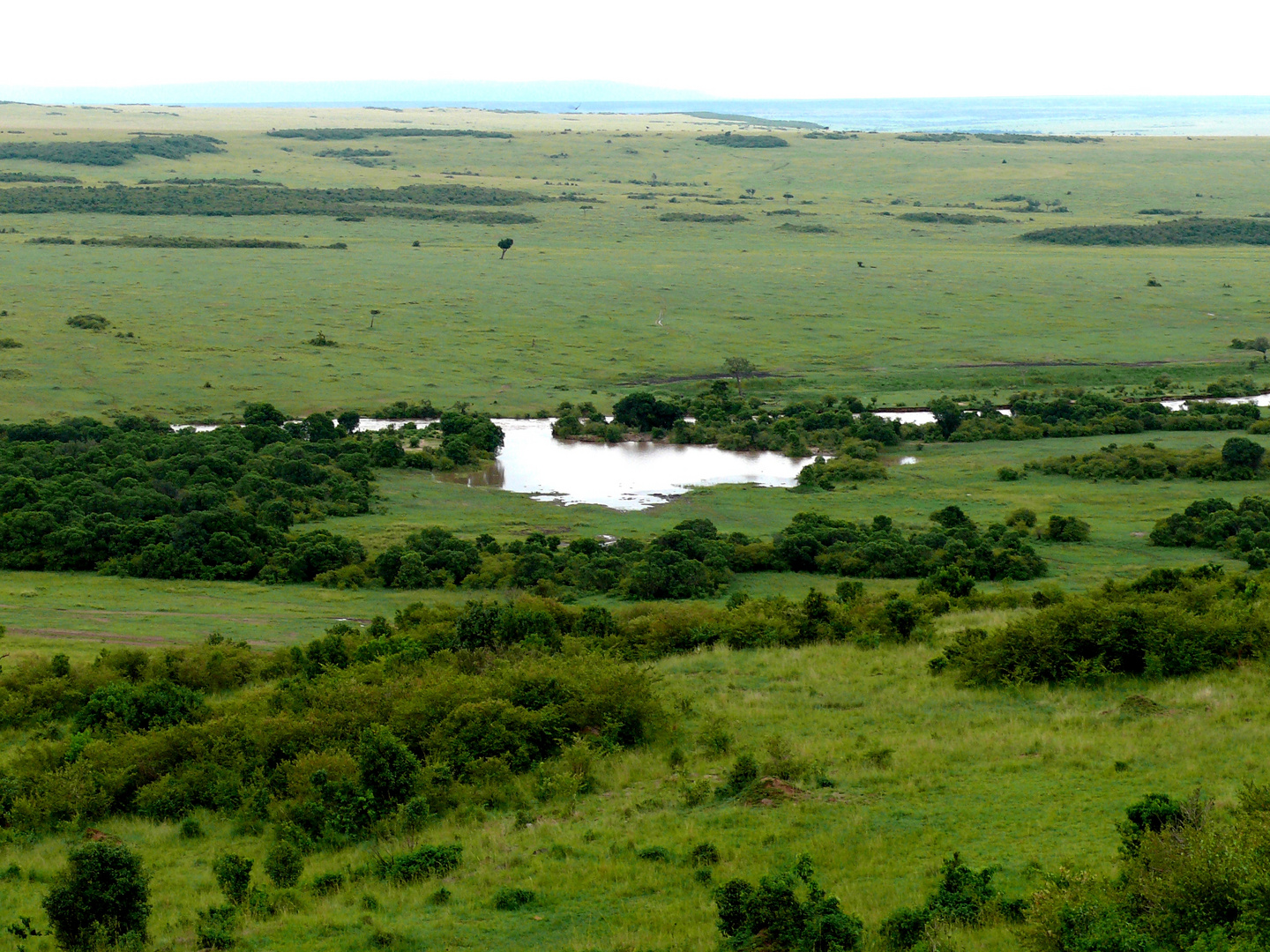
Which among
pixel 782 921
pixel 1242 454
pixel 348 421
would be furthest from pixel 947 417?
pixel 782 921

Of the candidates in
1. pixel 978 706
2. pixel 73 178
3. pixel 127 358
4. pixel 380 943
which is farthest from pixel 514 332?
pixel 73 178

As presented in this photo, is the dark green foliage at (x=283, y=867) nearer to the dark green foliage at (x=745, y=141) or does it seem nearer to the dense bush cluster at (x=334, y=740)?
the dense bush cluster at (x=334, y=740)

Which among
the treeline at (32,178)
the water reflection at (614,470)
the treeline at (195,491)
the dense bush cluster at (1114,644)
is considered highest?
the treeline at (32,178)

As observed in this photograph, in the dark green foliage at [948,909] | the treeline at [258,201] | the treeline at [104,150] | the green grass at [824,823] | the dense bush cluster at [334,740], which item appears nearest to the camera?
the dark green foliage at [948,909]

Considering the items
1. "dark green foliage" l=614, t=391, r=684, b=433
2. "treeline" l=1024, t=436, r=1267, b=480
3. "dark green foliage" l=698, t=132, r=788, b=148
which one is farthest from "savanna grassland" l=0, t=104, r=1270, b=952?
"dark green foliage" l=698, t=132, r=788, b=148

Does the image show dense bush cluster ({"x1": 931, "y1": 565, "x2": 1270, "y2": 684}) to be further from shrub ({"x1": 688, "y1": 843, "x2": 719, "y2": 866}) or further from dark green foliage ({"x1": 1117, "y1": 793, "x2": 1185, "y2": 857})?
shrub ({"x1": 688, "y1": 843, "x2": 719, "y2": 866})

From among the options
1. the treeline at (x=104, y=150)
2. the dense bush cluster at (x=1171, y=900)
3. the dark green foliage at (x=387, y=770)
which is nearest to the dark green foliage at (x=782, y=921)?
the dense bush cluster at (x=1171, y=900)

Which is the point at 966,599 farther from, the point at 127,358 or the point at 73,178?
the point at 73,178
